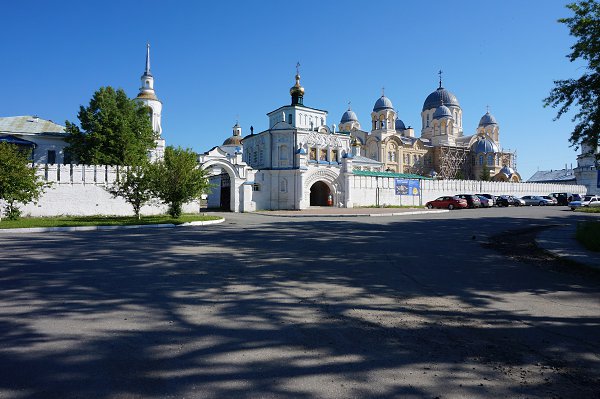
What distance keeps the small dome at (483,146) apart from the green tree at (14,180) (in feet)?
225

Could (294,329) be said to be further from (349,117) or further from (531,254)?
(349,117)

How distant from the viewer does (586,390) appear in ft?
9.43

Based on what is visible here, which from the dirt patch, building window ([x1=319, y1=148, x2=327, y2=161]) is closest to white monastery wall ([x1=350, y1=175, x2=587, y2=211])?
building window ([x1=319, y1=148, x2=327, y2=161])

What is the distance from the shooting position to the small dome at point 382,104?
70250 millimetres

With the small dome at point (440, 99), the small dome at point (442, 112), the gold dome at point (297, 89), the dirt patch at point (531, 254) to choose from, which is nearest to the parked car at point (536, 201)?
the gold dome at point (297, 89)

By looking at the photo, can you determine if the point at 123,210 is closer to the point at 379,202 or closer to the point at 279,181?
the point at 279,181

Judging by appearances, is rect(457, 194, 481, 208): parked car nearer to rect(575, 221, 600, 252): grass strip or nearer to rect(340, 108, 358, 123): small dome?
rect(575, 221, 600, 252): grass strip

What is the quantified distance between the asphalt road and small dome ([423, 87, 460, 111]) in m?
72.5

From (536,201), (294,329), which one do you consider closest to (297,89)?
(536,201)

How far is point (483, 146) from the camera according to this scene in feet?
228

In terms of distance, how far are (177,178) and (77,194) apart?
744cm

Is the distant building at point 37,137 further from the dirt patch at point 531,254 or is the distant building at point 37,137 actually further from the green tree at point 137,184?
the dirt patch at point 531,254

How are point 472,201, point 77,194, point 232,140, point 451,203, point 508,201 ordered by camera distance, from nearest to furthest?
point 77,194 → point 451,203 → point 472,201 → point 508,201 → point 232,140

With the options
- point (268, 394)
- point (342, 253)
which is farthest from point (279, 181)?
point (268, 394)
